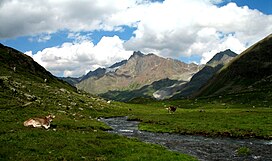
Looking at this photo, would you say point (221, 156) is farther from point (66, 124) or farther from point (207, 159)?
point (66, 124)

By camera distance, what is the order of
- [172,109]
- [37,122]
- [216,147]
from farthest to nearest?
[172,109] < [37,122] < [216,147]

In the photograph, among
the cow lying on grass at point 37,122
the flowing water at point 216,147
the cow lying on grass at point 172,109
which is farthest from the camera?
the cow lying on grass at point 172,109

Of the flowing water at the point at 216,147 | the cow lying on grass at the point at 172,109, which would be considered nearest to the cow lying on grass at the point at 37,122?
the flowing water at the point at 216,147

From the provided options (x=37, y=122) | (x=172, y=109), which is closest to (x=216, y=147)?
(x=37, y=122)

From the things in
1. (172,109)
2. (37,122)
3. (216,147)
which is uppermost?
(172,109)

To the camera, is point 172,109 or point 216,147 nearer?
point 216,147

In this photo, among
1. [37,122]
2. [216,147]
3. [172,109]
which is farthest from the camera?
[172,109]

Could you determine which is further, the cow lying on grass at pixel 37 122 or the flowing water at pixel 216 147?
the cow lying on grass at pixel 37 122

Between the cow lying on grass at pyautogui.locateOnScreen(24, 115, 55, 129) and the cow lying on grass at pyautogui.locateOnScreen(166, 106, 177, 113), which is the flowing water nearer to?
the cow lying on grass at pyautogui.locateOnScreen(24, 115, 55, 129)

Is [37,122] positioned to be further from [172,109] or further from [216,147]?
[172,109]

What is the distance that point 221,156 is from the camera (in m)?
36.2

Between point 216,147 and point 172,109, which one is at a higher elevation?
point 172,109

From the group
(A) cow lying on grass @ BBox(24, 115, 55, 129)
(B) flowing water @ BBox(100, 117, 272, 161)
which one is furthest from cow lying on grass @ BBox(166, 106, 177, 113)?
(A) cow lying on grass @ BBox(24, 115, 55, 129)

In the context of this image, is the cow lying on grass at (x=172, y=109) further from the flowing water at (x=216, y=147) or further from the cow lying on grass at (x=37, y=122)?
the cow lying on grass at (x=37, y=122)
